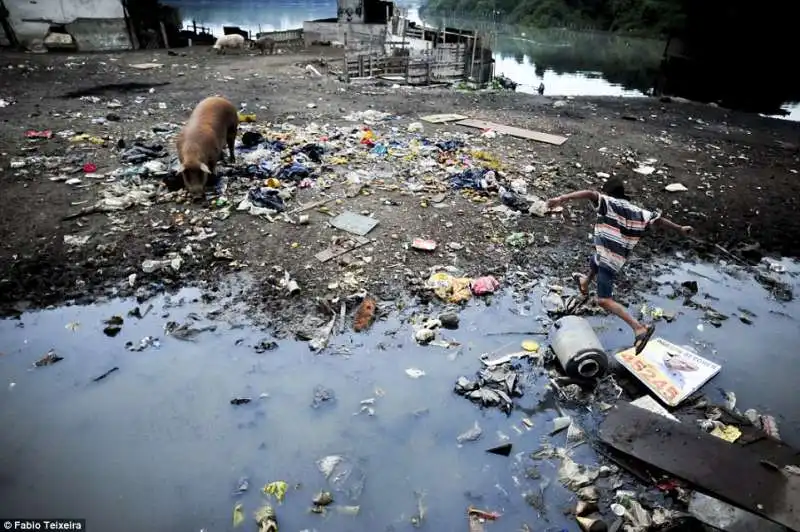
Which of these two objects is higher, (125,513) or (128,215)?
(128,215)

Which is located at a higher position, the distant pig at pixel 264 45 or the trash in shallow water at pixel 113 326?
the distant pig at pixel 264 45

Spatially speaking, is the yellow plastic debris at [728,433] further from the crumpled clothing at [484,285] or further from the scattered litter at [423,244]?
the scattered litter at [423,244]

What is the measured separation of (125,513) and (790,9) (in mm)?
35873

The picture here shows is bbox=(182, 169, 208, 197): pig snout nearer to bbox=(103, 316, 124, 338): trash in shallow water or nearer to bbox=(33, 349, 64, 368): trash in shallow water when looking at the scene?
bbox=(103, 316, 124, 338): trash in shallow water

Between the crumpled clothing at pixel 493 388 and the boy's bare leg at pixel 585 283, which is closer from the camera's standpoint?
the crumpled clothing at pixel 493 388

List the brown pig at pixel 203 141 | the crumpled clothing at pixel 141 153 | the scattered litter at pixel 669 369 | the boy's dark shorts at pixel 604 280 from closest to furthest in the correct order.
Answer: the scattered litter at pixel 669 369
the boy's dark shorts at pixel 604 280
the brown pig at pixel 203 141
the crumpled clothing at pixel 141 153

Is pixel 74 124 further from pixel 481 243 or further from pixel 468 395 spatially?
pixel 468 395

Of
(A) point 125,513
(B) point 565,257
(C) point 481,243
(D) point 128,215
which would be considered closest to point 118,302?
(D) point 128,215

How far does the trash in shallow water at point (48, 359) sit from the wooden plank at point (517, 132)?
796 centimetres

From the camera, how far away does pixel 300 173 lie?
622 cm

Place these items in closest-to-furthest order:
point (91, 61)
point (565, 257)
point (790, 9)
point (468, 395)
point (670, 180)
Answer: point (468, 395) → point (565, 257) → point (670, 180) → point (91, 61) → point (790, 9)

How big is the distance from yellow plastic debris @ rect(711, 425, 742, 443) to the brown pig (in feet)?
18.7

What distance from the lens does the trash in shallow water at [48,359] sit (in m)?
3.40

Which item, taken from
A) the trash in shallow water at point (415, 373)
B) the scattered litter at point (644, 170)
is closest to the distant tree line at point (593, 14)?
the scattered litter at point (644, 170)
